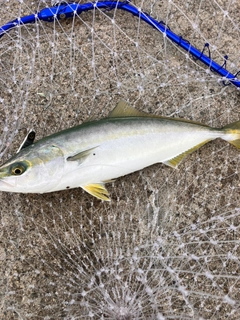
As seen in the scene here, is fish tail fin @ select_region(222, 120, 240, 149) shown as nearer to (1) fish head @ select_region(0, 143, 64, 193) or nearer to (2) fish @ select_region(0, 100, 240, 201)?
(2) fish @ select_region(0, 100, 240, 201)

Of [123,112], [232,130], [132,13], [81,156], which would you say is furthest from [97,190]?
[132,13]

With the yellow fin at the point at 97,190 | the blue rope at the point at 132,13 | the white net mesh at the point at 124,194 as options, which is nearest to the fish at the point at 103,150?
the yellow fin at the point at 97,190

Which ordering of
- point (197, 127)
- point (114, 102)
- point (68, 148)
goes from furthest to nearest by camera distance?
point (114, 102)
point (197, 127)
point (68, 148)

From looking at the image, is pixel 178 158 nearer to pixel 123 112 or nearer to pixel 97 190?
pixel 123 112

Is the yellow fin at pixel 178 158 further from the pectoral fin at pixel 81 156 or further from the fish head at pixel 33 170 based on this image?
the fish head at pixel 33 170

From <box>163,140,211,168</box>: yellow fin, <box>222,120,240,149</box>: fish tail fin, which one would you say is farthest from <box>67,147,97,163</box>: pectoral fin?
<box>222,120,240,149</box>: fish tail fin

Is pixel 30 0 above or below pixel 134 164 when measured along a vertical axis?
above

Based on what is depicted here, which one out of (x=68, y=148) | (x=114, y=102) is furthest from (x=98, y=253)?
(x=114, y=102)

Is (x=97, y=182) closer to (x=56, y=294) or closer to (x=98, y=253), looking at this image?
(x=98, y=253)
